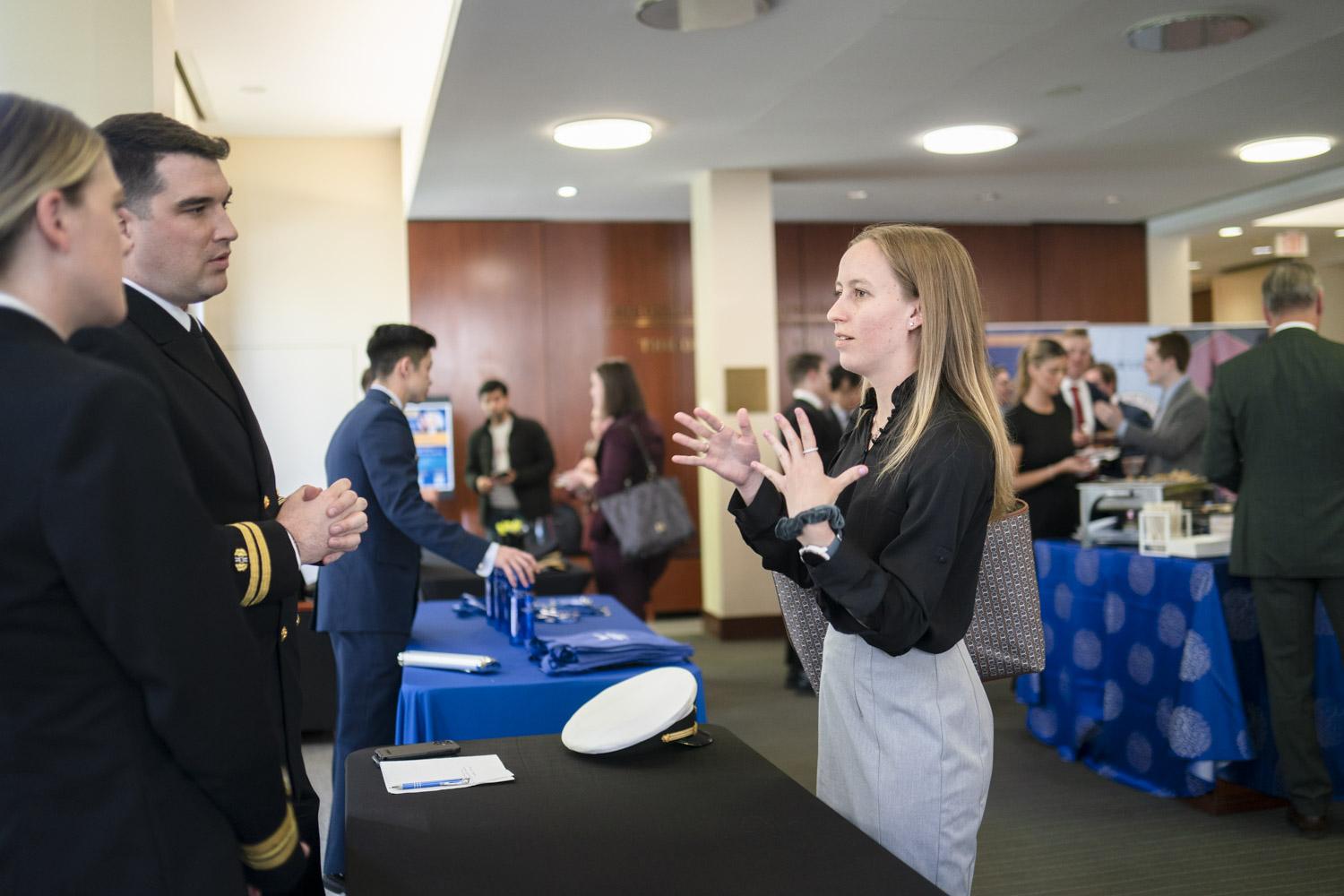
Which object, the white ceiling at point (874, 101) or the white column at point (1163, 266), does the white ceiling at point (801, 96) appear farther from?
the white column at point (1163, 266)

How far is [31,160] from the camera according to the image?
1.10 m

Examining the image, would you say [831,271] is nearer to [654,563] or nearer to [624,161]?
[624,161]

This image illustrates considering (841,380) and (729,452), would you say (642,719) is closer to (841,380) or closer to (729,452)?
(729,452)

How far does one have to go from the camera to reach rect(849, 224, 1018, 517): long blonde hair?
1776 mm

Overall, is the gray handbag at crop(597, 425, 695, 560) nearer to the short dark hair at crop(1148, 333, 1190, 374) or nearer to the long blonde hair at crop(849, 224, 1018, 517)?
the short dark hair at crop(1148, 333, 1190, 374)

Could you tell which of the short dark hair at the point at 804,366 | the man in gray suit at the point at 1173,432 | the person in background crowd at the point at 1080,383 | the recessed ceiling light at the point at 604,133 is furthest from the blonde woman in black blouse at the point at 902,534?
the person in background crowd at the point at 1080,383

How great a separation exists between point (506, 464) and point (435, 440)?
840 mm

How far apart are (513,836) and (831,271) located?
8.27 meters

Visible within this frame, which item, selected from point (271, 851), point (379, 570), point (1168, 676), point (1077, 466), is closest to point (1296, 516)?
point (1168, 676)

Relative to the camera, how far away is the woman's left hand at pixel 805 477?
62.7 inches

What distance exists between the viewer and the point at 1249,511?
381 cm

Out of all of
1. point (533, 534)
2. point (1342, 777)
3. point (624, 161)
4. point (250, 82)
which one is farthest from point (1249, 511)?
point (250, 82)

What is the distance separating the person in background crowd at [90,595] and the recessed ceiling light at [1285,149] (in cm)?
737

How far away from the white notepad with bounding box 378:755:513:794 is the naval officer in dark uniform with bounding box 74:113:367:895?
0.15 m
